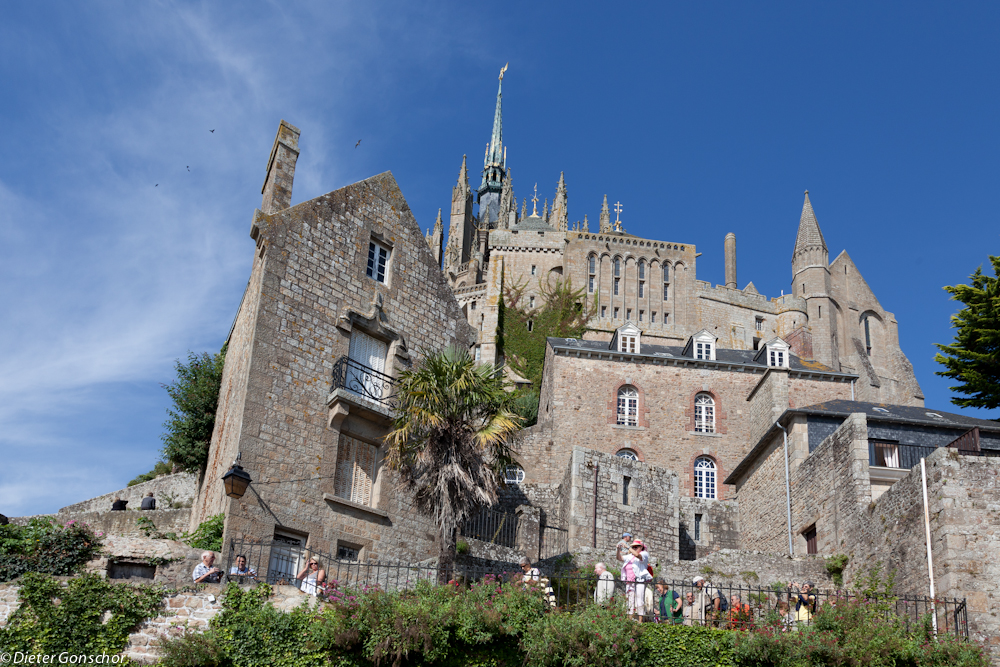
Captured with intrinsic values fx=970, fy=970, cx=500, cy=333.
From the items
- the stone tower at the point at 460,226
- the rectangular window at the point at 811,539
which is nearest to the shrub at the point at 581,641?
the rectangular window at the point at 811,539

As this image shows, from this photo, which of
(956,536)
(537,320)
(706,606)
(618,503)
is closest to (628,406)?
(618,503)

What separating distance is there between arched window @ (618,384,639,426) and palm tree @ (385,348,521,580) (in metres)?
19.3

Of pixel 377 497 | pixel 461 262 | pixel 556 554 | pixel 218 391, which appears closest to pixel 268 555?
pixel 377 497

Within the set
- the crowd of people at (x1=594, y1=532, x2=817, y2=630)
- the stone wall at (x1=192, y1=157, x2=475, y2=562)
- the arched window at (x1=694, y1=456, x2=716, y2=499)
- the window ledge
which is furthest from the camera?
the arched window at (x1=694, y1=456, x2=716, y2=499)

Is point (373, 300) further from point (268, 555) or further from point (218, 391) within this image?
point (268, 555)

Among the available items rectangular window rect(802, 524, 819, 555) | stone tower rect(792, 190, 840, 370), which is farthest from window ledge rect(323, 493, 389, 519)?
stone tower rect(792, 190, 840, 370)

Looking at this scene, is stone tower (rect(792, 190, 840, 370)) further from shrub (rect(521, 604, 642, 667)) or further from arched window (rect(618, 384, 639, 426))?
shrub (rect(521, 604, 642, 667))

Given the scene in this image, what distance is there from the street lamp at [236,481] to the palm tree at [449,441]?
2.68 metres

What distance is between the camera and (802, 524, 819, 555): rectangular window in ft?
80.8

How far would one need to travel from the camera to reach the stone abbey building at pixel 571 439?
59.4ft

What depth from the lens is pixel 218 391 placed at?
21359mm

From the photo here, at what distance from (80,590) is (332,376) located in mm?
6826

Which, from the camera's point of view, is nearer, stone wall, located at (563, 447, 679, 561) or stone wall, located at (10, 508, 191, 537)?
stone wall, located at (10, 508, 191, 537)

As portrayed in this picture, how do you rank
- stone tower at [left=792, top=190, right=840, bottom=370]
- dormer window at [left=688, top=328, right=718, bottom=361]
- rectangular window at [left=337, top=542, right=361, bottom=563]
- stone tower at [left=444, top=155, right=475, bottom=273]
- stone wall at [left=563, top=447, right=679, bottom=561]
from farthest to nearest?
1. stone tower at [left=444, top=155, right=475, bottom=273]
2. stone tower at [left=792, top=190, right=840, bottom=370]
3. dormer window at [left=688, top=328, right=718, bottom=361]
4. stone wall at [left=563, top=447, right=679, bottom=561]
5. rectangular window at [left=337, top=542, right=361, bottom=563]
